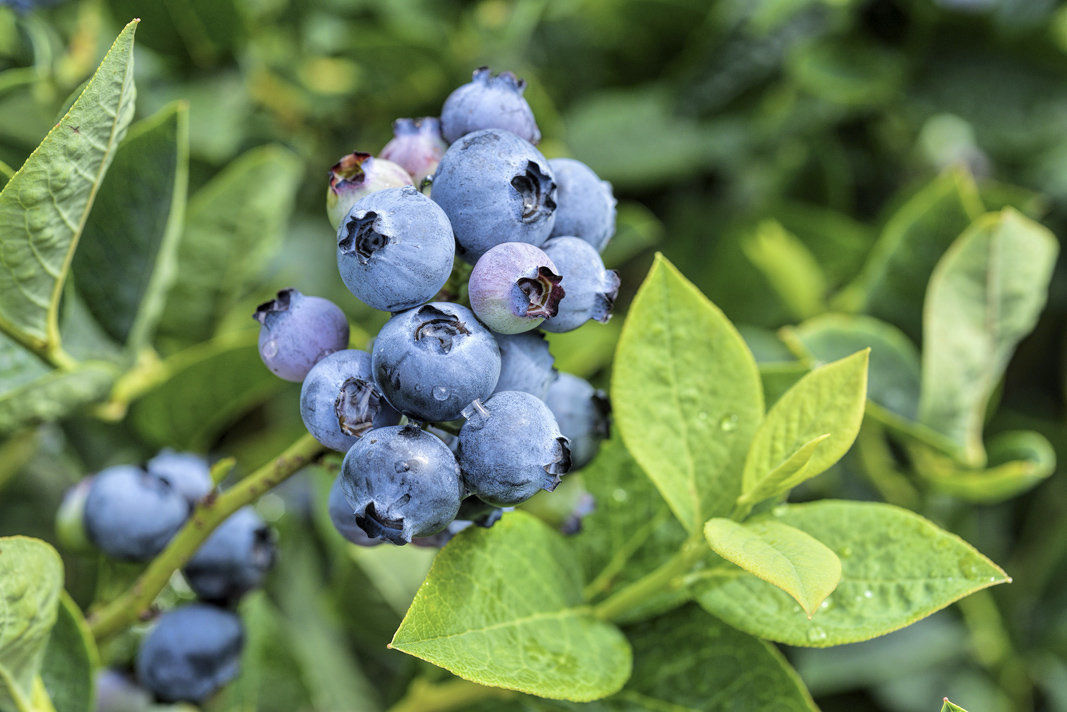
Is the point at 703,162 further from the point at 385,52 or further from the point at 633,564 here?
the point at 633,564

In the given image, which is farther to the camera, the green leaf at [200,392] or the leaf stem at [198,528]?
the green leaf at [200,392]

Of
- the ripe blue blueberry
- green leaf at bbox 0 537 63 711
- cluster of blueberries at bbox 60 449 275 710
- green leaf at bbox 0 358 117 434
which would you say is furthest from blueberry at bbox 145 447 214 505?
the ripe blue blueberry

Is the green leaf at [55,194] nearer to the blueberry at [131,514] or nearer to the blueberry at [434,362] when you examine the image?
the blueberry at [131,514]

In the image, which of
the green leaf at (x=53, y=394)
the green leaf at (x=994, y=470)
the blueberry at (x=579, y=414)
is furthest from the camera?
the green leaf at (x=994, y=470)

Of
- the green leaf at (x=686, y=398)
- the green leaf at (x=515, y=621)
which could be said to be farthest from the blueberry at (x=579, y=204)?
the green leaf at (x=515, y=621)

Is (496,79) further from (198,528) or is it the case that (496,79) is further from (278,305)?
(198,528)

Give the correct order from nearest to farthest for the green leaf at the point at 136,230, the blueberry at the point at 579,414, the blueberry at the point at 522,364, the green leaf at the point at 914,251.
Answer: the blueberry at the point at 522,364 → the blueberry at the point at 579,414 → the green leaf at the point at 136,230 → the green leaf at the point at 914,251

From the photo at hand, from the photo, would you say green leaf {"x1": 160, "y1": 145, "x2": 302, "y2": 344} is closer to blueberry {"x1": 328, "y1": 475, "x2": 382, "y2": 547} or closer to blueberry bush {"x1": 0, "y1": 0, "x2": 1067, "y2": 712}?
blueberry bush {"x1": 0, "y1": 0, "x2": 1067, "y2": 712}
